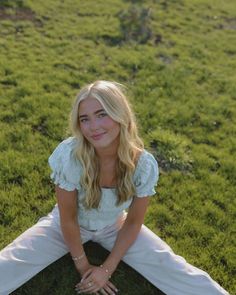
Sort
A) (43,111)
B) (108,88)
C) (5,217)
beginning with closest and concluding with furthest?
(108,88) < (5,217) < (43,111)

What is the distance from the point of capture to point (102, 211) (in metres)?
3.99

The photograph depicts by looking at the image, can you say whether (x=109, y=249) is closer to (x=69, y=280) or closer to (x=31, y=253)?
(x=69, y=280)

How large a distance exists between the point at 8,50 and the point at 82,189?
5.09 m

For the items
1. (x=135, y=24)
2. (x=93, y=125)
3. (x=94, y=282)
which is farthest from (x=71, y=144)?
(x=135, y=24)

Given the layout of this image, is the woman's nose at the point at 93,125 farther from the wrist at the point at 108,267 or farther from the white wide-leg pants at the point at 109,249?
the wrist at the point at 108,267

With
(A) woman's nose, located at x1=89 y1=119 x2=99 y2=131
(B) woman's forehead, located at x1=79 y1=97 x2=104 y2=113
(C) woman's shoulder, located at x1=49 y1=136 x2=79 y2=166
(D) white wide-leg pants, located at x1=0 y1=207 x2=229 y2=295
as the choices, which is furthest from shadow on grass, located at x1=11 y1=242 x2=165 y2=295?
(B) woman's forehead, located at x1=79 y1=97 x2=104 y2=113

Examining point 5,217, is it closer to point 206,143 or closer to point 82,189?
point 82,189

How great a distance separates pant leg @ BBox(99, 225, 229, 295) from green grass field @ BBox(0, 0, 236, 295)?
21 cm

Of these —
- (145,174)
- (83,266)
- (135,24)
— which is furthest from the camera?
(135,24)

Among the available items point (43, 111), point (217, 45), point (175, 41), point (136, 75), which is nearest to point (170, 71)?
point (136, 75)

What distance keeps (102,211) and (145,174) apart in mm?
548

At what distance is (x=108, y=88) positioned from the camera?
11.2 ft

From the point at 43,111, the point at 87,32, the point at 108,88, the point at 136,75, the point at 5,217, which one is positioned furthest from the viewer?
A: the point at 87,32

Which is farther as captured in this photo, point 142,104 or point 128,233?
point 142,104
